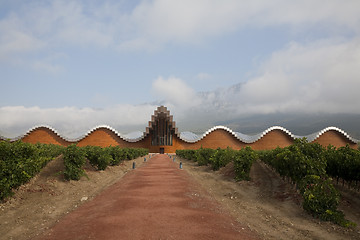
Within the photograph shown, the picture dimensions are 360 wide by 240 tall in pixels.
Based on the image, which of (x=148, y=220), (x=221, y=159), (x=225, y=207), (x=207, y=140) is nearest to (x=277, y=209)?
(x=225, y=207)

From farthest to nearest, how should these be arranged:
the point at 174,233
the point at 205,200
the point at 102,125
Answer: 1. the point at 102,125
2. the point at 205,200
3. the point at 174,233

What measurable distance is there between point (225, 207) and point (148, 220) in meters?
3.80

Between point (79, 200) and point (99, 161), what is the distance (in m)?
8.27

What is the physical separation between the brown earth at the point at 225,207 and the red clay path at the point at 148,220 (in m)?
0.08

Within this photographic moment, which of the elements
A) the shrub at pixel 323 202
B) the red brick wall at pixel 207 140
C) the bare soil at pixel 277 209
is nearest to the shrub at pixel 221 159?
the bare soil at pixel 277 209

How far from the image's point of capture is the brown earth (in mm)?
6867

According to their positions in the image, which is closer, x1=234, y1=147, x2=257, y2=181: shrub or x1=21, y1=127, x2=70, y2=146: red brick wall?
x1=234, y1=147, x2=257, y2=181: shrub

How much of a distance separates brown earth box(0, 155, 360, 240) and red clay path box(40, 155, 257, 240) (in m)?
Answer: 0.08

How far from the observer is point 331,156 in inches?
454

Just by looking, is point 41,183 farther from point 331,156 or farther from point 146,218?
point 331,156

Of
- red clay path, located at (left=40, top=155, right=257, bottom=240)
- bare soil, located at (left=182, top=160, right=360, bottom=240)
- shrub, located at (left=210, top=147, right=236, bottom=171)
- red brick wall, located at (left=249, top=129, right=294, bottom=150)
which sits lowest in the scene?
bare soil, located at (left=182, top=160, right=360, bottom=240)

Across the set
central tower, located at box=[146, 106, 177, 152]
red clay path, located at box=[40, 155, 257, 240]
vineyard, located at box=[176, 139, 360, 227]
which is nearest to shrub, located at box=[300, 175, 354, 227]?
vineyard, located at box=[176, 139, 360, 227]

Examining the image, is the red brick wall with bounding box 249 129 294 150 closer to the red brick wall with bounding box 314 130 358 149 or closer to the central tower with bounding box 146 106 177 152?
the red brick wall with bounding box 314 130 358 149

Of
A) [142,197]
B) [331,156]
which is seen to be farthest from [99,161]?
[331,156]
